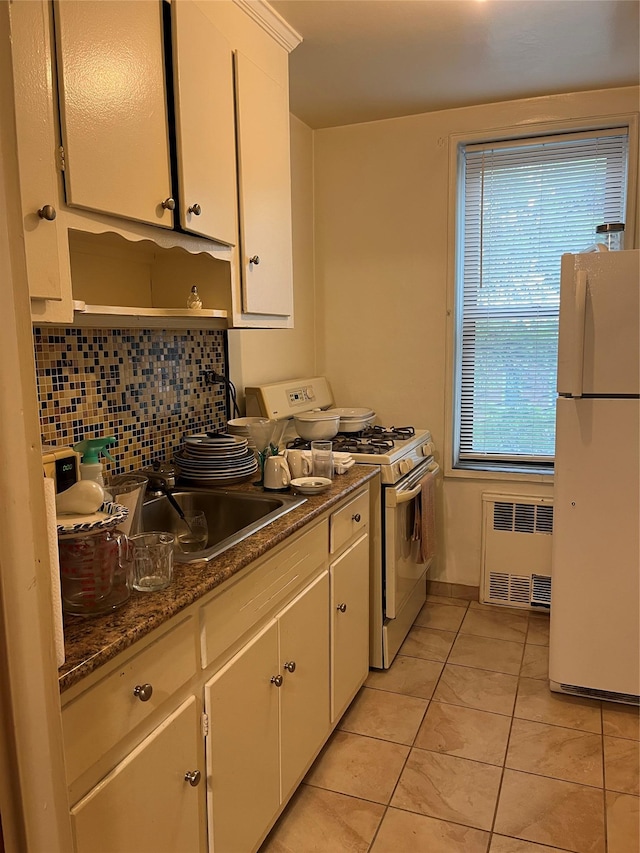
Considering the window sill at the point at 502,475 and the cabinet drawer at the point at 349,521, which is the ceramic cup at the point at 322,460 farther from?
the window sill at the point at 502,475

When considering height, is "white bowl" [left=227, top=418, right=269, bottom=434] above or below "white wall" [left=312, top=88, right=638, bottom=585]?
below

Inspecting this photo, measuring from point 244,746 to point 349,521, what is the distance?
2.93 feet

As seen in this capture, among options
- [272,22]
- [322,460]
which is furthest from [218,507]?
[272,22]

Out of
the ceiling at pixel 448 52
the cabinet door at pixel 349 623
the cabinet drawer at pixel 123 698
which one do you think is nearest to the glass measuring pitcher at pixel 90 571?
the cabinet drawer at pixel 123 698

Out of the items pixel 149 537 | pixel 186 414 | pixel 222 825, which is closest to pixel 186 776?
pixel 222 825

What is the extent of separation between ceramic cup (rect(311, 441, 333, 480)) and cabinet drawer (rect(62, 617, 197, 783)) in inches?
39.3

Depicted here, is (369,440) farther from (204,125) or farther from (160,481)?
(204,125)

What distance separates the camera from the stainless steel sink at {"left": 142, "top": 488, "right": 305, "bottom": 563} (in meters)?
1.97

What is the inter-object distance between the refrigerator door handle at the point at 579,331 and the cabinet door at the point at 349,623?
0.97 m

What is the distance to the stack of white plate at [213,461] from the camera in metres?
2.15

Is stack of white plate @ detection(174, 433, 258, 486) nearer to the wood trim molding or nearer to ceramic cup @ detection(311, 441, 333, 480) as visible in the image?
ceramic cup @ detection(311, 441, 333, 480)

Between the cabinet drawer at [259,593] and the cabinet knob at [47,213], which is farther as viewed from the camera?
the cabinet drawer at [259,593]

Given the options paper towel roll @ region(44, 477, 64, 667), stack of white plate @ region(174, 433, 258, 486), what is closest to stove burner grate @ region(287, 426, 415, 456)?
stack of white plate @ region(174, 433, 258, 486)

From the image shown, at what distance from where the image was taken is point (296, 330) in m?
3.33
